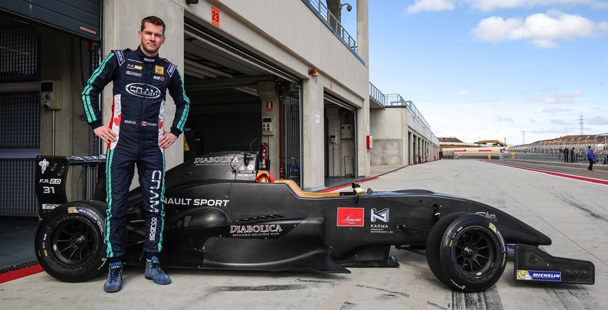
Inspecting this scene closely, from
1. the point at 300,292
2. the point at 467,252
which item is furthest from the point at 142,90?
the point at 467,252

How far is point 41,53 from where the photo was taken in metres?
5.70

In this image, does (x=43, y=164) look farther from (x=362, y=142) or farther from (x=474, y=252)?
(x=362, y=142)

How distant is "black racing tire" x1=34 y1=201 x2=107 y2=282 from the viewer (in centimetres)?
309

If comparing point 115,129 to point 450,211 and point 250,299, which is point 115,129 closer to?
point 250,299

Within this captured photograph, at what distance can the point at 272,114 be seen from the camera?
12359mm

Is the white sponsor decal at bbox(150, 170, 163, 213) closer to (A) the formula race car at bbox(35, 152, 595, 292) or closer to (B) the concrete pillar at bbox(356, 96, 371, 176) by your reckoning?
(A) the formula race car at bbox(35, 152, 595, 292)

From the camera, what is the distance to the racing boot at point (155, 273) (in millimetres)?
3068

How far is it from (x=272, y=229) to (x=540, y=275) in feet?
6.37

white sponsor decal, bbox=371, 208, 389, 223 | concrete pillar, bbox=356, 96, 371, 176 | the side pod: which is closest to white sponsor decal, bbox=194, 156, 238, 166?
white sponsor decal, bbox=371, 208, 389, 223

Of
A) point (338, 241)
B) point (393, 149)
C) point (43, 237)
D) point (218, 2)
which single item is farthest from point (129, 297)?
point (393, 149)

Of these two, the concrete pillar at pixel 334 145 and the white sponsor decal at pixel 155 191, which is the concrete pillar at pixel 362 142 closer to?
the concrete pillar at pixel 334 145

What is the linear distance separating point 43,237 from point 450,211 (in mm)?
3104

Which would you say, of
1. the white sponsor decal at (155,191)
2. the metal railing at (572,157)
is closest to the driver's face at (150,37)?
the white sponsor decal at (155,191)

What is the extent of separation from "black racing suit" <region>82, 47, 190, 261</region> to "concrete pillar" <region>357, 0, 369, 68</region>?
16578 millimetres
